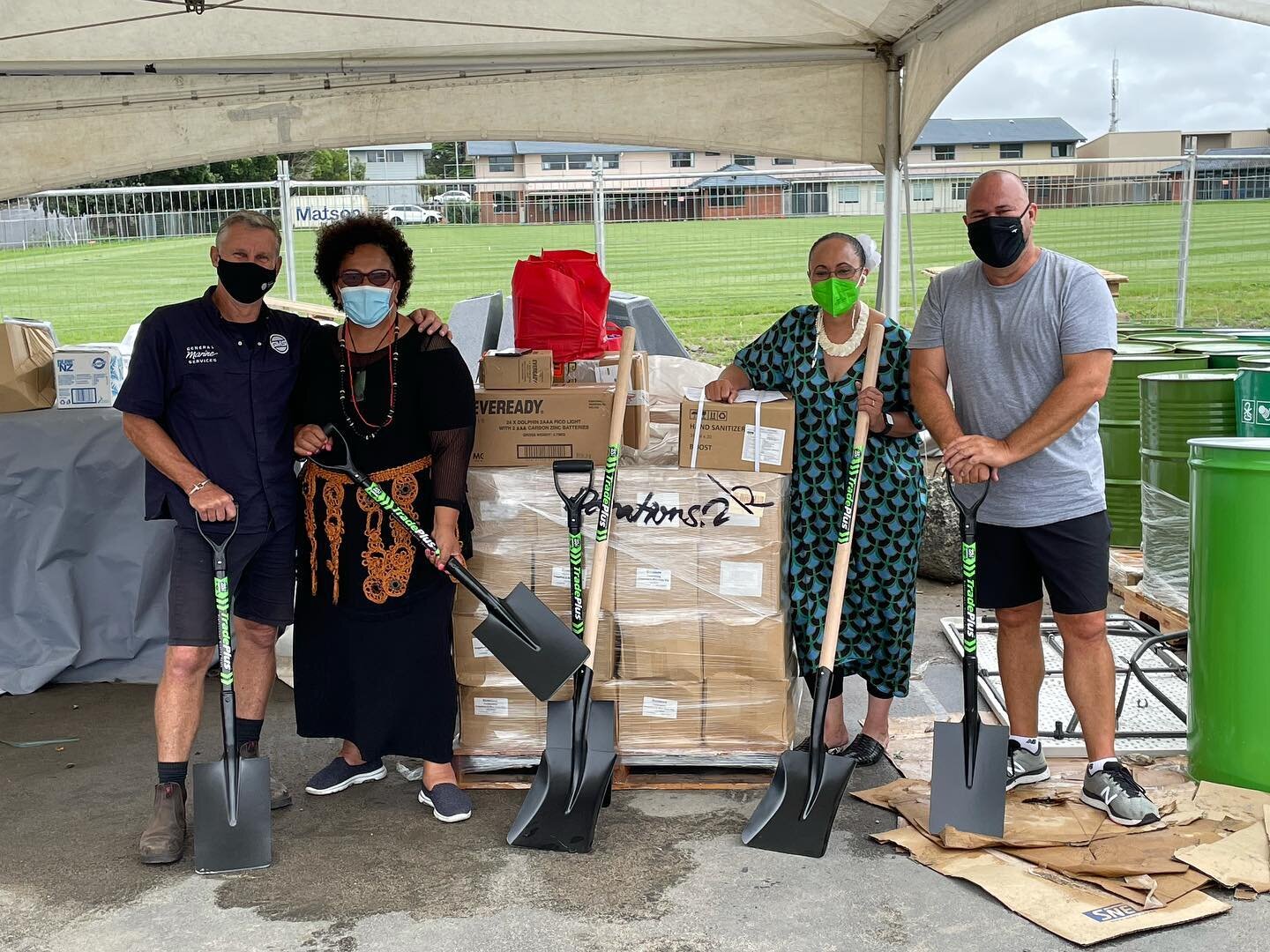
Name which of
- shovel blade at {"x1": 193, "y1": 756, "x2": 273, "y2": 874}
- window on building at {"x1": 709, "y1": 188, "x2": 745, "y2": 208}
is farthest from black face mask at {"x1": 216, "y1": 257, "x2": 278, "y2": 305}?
window on building at {"x1": 709, "y1": 188, "x2": 745, "y2": 208}

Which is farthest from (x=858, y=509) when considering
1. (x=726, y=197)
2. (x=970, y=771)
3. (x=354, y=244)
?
(x=726, y=197)

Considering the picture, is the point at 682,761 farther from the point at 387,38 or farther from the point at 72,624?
the point at 387,38

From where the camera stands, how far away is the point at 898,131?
5117 millimetres

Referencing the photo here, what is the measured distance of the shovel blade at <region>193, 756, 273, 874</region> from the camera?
3.40 metres

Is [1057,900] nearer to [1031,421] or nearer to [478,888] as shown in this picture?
[1031,421]

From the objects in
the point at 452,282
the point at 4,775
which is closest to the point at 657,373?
the point at 4,775

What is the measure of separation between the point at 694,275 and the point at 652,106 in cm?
849

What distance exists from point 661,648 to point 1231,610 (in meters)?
1.69

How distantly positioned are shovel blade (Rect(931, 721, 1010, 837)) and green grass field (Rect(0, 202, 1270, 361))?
812cm

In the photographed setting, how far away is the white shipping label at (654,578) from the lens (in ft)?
12.8

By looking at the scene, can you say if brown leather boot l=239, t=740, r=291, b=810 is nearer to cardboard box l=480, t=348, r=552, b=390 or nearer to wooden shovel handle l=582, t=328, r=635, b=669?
wooden shovel handle l=582, t=328, r=635, b=669

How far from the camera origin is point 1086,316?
337 cm

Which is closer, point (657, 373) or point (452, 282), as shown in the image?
point (657, 373)

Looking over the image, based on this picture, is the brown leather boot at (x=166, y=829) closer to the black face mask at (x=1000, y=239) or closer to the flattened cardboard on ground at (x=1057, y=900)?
the flattened cardboard on ground at (x=1057, y=900)
